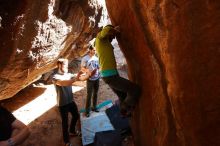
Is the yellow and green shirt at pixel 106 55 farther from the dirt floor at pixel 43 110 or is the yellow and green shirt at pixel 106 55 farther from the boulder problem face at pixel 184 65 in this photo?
the dirt floor at pixel 43 110

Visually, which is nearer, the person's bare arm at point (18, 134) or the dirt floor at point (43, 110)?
the person's bare arm at point (18, 134)

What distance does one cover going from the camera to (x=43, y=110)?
34.1 feet

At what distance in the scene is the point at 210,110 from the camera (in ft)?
8.44

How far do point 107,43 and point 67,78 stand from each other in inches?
86.7

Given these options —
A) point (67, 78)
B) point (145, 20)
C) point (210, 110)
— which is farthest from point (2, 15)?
point (210, 110)

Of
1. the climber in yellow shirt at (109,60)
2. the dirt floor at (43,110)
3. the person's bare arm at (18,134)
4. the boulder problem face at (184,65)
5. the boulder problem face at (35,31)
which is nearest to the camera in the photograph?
the boulder problem face at (184,65)

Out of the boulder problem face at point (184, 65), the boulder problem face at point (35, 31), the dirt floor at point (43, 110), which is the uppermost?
the boulder problem face at point (35, 31)

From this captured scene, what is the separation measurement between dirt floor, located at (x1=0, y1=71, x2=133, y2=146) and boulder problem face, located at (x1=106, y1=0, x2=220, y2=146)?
4068mm

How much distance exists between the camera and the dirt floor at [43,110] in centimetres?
816

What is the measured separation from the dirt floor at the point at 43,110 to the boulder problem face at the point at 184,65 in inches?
Answer: 160

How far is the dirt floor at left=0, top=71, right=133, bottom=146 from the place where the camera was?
8.16 metres

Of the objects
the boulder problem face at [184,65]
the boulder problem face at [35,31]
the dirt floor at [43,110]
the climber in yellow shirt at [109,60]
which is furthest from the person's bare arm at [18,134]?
the dirt floor at [43,110]

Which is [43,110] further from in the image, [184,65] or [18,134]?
[184,65]

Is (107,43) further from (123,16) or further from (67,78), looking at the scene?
(67,78)
